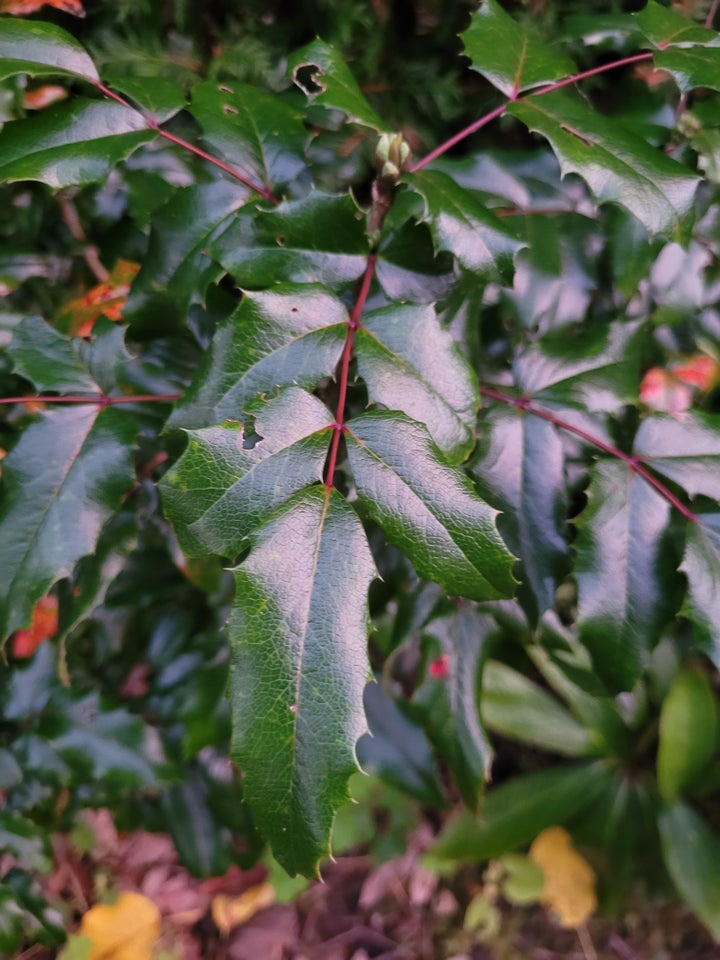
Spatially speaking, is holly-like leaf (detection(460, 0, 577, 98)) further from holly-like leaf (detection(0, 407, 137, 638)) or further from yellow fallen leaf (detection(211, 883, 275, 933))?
yellow fallen leaf (detection(211, 883, 275, 933))

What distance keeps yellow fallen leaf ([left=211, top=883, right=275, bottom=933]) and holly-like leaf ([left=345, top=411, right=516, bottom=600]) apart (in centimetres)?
128

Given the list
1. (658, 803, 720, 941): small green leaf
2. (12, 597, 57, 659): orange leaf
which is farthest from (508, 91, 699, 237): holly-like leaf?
(658, 803, 720, 941): small green leaf

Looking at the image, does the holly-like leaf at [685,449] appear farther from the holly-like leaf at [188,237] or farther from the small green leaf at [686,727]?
the small green leaf at [686,727]

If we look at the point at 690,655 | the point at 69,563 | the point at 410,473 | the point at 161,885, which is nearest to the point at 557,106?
Answer: the point at 410,473

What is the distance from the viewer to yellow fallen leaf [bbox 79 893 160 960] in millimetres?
1422

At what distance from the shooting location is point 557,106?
0.67 metres

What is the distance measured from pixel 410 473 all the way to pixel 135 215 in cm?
48

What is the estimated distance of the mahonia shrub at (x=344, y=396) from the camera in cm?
54

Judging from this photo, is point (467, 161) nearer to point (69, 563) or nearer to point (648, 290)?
point (648, 290)

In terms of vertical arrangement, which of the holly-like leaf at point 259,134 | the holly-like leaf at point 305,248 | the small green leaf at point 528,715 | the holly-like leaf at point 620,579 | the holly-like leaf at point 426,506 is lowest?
the small green leaf at point 528,715

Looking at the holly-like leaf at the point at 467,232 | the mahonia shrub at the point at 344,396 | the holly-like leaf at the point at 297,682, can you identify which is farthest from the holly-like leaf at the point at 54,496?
the holly-like leaf at the point at 467,232

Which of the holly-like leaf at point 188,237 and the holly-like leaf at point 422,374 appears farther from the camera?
the holly-like leaf at point 188,237

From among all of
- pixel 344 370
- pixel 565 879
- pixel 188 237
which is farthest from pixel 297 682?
pixel 565 879

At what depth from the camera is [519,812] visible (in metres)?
1.51
